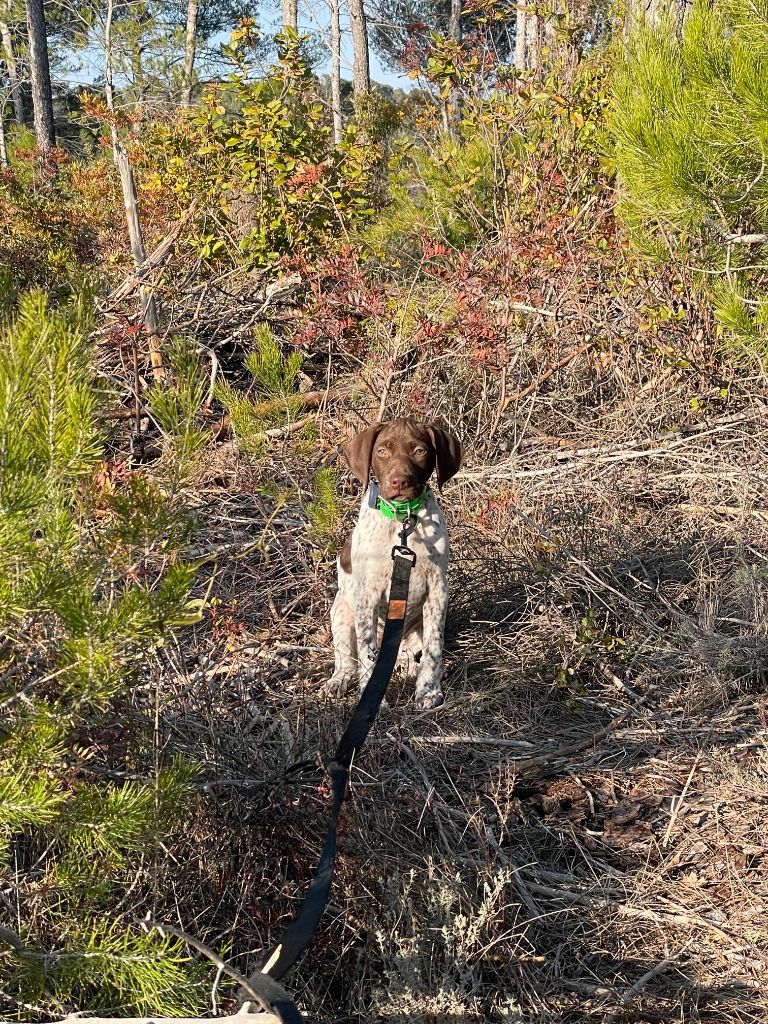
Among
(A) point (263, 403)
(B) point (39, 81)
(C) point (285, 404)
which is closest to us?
(C) point (285, 404)

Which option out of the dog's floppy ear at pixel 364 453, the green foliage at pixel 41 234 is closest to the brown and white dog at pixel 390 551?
the dog's floppy ear at pixel 364 453

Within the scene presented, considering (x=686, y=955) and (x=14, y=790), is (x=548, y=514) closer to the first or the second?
(x=686, y=955)

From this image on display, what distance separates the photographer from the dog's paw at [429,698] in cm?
338

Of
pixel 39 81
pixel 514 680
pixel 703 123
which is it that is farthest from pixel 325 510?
pixel 39 81

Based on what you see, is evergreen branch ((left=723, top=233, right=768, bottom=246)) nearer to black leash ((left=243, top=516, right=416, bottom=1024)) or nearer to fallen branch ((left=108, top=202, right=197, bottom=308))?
black leash ((left=243, top=516, right=416, bottom=1024))

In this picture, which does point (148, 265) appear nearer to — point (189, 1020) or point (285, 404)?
point (285, 404)

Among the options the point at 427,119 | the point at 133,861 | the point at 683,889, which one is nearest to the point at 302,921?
the point at 133,861

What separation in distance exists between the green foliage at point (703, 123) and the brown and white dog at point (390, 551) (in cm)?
139

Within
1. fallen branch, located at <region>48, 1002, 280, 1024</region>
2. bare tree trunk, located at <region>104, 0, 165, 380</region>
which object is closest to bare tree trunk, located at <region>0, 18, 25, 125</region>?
bare tree trunk, located at <region>104, 0, 165, 380</region>

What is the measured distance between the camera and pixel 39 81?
650 inches

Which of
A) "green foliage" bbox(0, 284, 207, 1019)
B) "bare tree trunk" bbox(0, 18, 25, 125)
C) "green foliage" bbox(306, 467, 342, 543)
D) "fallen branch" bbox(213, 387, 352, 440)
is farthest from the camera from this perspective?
"bare tree trunk" bbox(0, 18, 25, 125)

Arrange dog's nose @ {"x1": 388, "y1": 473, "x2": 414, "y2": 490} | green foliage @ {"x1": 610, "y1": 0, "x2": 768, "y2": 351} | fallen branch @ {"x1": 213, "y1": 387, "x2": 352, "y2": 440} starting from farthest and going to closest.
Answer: fallen branch @ {"x1": 213, "y1": 387, "x2": 352, "y2": 440}
green foliage @ {"x1": 610, "y1": 0, "x2": 768, "y2": 351}
dog's nose @ {"x1": 388, "y1": 473, "x2": 414, "y2": 490}

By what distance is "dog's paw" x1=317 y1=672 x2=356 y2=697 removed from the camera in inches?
135

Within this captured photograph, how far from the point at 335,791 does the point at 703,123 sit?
2965 millimetres
